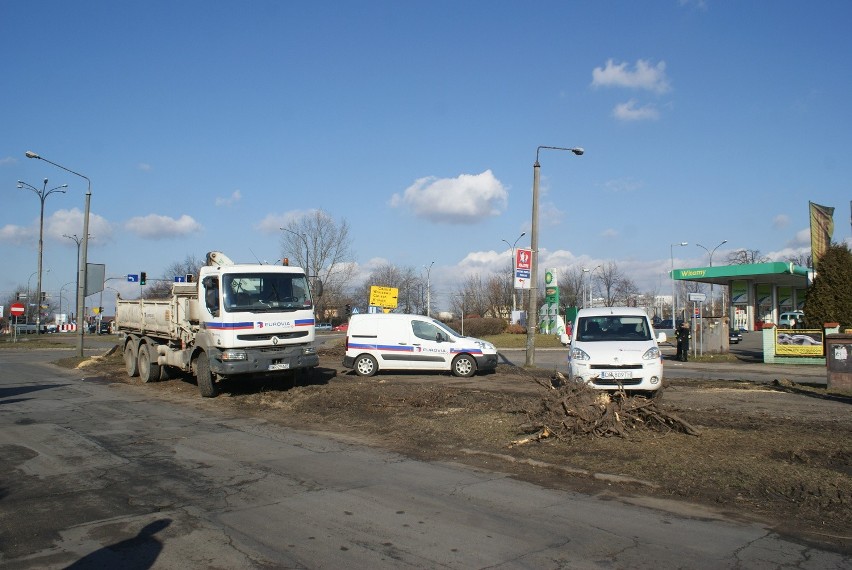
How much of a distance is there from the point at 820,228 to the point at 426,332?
92.8 ft

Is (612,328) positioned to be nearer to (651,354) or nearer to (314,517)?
(651,354)

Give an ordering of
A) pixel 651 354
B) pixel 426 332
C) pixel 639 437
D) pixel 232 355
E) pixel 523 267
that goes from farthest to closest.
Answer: pixel 523 267 < pixel 426 332 < pixel 232 355 < pixel 651 354 < pixel 639 437

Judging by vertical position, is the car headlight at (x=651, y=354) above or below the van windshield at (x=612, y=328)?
below

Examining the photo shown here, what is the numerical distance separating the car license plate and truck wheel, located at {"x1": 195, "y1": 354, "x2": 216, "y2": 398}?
876 cm

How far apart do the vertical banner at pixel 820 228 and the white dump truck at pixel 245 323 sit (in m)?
31.0

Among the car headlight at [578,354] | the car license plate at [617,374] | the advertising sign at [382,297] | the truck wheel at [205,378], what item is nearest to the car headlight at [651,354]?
the car license plate at [617,374]

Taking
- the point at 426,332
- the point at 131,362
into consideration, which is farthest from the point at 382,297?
the point at 131,362

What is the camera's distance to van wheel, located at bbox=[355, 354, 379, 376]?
19.2 meters

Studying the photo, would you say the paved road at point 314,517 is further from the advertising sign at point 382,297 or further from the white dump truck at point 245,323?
the advertising sign at point 382,297

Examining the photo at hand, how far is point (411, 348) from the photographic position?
747 inches

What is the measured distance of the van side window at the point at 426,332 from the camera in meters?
19.0

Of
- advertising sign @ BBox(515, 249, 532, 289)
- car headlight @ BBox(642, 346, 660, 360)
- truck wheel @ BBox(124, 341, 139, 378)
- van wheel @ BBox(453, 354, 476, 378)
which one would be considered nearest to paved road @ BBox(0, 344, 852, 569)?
car headlight @ BBox(642, 346, 660, 360)

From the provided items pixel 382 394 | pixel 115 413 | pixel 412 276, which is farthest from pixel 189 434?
pixel 412 276

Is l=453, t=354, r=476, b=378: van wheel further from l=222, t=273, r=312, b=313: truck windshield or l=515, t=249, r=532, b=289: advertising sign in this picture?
l=222, t=273, r=312, b=313: truck windshield
